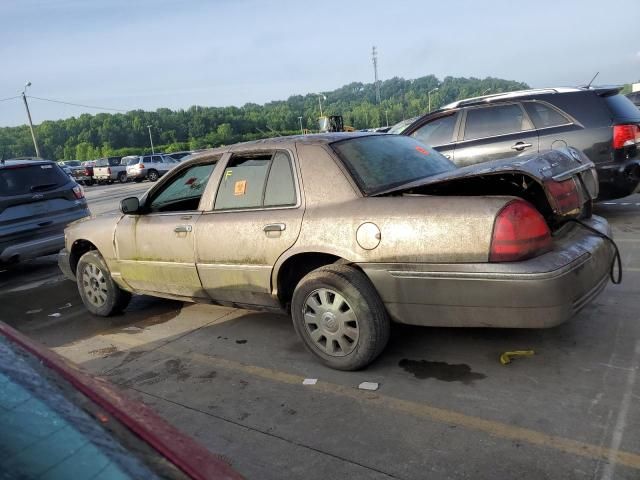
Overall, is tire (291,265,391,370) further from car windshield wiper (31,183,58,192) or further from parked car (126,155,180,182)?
parked car (126,155,180,182)

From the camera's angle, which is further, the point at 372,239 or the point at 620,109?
the point at 620,109

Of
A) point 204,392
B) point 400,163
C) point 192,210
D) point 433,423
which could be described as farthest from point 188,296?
point 433,423

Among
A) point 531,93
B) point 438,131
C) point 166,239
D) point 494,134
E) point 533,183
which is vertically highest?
point 531,93

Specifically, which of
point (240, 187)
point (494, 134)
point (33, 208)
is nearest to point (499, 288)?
point (240, 187)

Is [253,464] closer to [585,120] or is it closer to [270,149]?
[270,149]

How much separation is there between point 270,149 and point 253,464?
7.50 feet

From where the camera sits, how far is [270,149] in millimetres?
4020

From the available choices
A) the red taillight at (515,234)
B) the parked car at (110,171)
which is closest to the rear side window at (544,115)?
the red taillight at (515,234)

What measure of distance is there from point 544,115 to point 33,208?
7130 millimetres

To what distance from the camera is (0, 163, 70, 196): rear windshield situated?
23.9 feet

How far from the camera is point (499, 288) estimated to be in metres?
2.95

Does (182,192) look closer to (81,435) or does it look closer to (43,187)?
(81,435)

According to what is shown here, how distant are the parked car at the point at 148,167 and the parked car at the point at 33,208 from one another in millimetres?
25432

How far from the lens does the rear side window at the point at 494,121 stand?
718 cm
